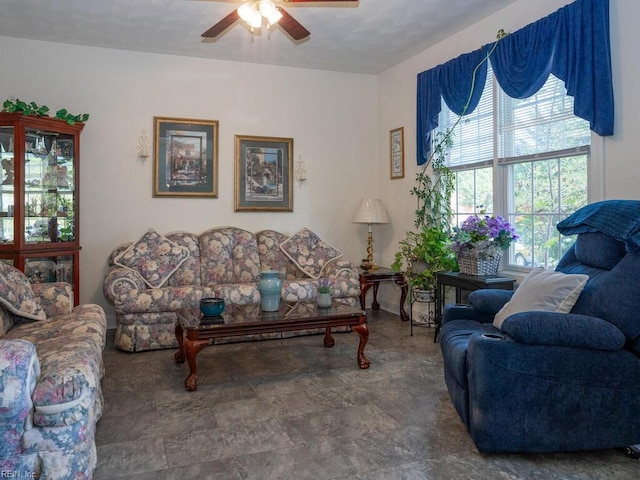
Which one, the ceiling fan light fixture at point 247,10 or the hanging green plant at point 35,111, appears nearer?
the ceiling fan light fixture at point 247,10

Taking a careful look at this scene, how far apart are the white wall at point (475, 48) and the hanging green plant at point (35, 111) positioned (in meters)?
3.31

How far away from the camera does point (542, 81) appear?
3.60 meters

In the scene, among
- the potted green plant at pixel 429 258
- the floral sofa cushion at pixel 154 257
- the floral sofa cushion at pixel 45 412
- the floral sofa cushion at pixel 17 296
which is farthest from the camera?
the potted green plant at pixel 429 258

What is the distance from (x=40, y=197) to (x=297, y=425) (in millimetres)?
3255

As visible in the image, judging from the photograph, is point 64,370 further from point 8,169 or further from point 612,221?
point 8,169

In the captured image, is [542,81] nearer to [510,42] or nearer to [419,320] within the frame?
[510,42]

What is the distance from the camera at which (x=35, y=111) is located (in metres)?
4.25

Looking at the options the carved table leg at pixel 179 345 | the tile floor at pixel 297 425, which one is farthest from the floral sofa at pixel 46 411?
the carved table leg at pixel 179 345

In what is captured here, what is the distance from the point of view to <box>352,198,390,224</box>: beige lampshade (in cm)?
551

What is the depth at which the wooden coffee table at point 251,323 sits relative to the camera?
3.15 metres

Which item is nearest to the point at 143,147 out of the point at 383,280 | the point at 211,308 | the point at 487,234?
the point at 211,308

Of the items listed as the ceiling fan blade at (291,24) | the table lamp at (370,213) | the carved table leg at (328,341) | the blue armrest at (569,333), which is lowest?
the carved table leg at (328,341)

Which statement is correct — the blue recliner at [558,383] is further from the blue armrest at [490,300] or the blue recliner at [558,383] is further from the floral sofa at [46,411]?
the floral sofa at [46,411]

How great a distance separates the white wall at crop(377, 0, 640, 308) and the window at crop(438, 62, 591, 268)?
269mm
